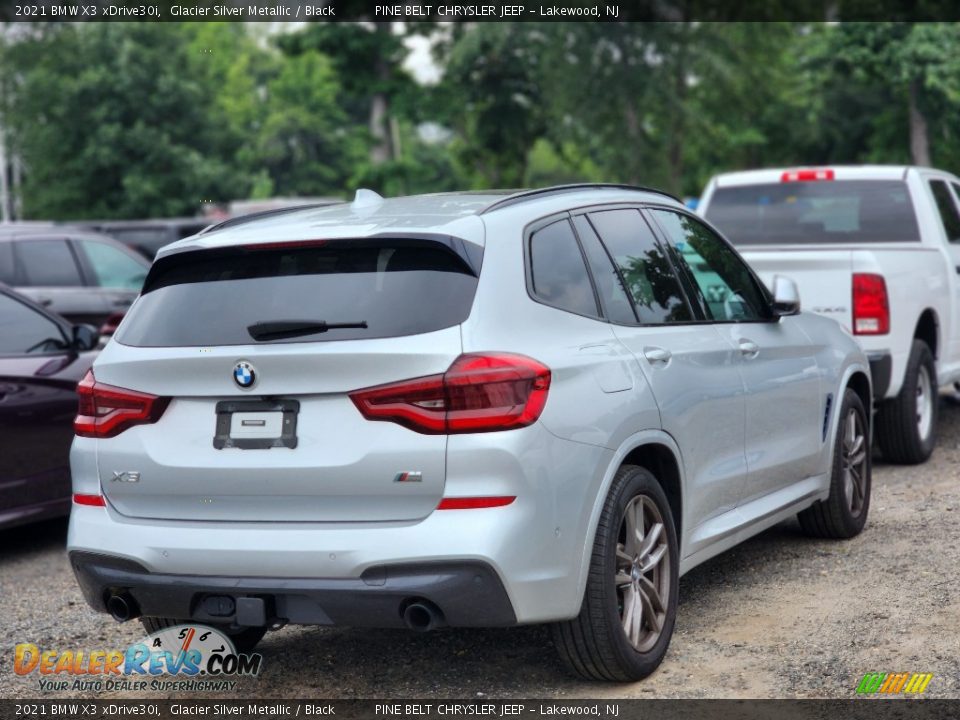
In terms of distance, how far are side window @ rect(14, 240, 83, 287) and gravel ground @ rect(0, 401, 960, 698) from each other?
6.60 meters

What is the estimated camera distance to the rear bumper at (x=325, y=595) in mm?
4160

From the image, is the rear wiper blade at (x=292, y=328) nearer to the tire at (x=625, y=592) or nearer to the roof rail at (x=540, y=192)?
the roof rail at (x=540, y=192)

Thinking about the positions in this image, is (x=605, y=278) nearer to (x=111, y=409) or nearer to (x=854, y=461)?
(x=111, y=409)

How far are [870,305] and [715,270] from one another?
2594 millimetres

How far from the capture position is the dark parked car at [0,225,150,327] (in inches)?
517

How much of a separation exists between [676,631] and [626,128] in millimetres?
38818

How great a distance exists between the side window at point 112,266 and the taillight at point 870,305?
7.96m

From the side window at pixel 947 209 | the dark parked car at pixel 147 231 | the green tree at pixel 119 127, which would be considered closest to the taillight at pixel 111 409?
the side window at pixel 947 209

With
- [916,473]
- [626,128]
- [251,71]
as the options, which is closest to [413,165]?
[626,128]

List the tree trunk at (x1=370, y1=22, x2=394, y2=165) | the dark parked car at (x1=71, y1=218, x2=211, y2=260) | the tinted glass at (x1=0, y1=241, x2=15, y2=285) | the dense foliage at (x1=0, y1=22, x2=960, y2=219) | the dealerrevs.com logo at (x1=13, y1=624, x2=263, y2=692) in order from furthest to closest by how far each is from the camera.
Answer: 1. the tree trunk at (x1=370, y1=22, x2=394, y2=165)
2. the dense foliage at (x1=0, y1=22, x2=960, y2=219)
3. the dark parked car at (x1=71, y1=218, x2=211, y2=260)
4. the tinted glass at (x1=0, y1=241, x2=15, y2=285)
5. the dealerrevs.com logo at (x1=13, y1=624, x2=263, y2=692)

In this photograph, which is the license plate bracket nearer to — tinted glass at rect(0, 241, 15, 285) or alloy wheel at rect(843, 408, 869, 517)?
alloy wheel at rect(843, 408, 869, 517)

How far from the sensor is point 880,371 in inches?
333

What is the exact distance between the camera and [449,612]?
4.21 meters

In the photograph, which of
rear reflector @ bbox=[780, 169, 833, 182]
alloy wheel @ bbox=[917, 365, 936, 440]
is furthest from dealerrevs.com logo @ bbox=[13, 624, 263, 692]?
rear reflector @ bbox=[780, 169, 833, 182]
